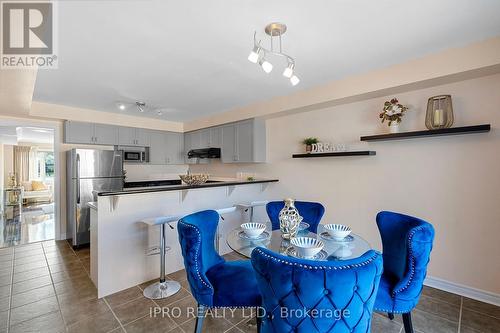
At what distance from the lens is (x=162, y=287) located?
2.51 m

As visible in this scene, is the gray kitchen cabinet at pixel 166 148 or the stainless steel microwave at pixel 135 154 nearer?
the stainless steel microwave at pixel 135 154

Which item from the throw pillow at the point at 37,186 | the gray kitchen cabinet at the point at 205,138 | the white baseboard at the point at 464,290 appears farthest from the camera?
the throw pillow at the point at 37,186

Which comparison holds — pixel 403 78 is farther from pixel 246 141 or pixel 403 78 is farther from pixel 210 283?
pixel 210 283

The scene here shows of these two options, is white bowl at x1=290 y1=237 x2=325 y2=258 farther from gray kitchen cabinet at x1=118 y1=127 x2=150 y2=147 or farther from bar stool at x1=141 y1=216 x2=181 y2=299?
gray kitchen cabinet at x1=118 y1=127 x2=150 y2=147

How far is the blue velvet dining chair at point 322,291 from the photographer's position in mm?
955

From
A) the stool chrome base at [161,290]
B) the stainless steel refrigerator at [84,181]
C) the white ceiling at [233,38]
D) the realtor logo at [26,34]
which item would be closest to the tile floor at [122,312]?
the stool chrome base at [161,290]

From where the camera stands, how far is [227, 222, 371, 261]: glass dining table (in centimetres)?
151

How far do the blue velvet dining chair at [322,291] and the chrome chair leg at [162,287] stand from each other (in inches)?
70.8

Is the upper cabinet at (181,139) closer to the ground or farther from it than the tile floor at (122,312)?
farther from it

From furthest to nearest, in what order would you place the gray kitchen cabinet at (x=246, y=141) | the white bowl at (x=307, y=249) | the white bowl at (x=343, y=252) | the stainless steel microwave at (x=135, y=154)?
the stainless steel microwave at (x=135, y=154) → the gray kitchen cabinet at (x=246, y=141) → the white bowl at (x=343, y=252) → the white bowl at (x=307, y=249)

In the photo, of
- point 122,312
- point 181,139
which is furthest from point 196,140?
point 122,312

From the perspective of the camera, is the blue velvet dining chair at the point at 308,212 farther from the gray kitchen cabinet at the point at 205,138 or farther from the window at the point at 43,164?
the window at the point at 43,164

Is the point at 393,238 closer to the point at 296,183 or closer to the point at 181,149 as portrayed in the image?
the point at 296,183

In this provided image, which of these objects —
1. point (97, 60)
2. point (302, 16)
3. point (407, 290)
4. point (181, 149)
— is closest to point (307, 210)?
point (407, 290)
